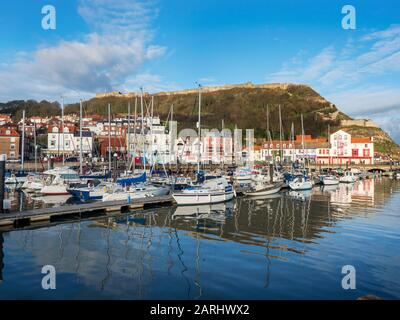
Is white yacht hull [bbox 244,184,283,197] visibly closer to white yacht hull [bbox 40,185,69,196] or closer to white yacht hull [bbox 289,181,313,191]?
white yacht hull [bbox 289,181,313,191]

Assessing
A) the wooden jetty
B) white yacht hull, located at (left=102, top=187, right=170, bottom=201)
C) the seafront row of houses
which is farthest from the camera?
the seafront row of houses

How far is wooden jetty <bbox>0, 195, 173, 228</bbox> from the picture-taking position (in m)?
22.4

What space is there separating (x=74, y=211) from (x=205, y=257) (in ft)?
A: 44.2

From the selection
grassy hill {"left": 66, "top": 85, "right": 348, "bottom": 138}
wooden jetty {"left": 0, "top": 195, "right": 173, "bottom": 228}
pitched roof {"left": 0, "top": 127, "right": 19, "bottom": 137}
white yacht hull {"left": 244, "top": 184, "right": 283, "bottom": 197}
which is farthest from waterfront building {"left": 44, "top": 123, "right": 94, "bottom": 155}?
wooden jetty {"left": 0, "top": 195, "right": 173, "bottom": 228}

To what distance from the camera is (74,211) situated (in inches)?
1024

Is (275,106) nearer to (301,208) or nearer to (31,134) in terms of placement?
(31,134)

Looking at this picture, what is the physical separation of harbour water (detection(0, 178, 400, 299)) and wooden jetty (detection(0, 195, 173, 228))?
1523mm

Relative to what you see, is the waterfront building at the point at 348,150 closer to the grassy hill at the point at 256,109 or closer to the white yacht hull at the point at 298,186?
the grassy hill at the point at 256,109

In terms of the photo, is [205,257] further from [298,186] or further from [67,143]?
[67,143]

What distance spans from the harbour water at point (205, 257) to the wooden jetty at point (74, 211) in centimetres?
152

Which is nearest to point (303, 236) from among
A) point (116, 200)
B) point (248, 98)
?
point (116, 200)

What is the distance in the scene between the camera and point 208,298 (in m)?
11.4

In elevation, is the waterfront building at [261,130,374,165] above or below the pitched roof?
below

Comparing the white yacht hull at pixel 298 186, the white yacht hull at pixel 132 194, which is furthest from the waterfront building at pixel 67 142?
the white yacht hull at pixel 132 194
